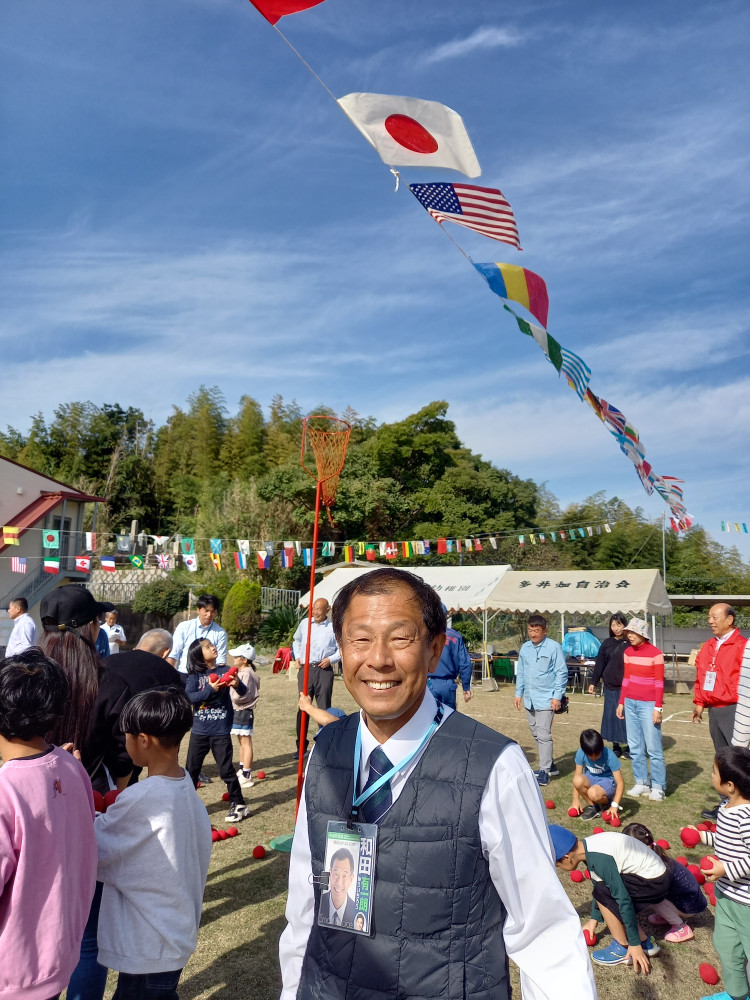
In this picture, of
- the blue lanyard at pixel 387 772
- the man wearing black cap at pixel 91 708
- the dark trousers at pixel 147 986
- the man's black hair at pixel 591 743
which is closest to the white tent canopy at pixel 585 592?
the man's black hair at pixel 591 743

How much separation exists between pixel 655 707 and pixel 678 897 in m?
2.80

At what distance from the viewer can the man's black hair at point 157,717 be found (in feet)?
8.36

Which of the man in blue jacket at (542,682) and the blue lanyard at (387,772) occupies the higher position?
the blue lanyard at (387,772)

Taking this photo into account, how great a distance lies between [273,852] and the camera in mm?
5449

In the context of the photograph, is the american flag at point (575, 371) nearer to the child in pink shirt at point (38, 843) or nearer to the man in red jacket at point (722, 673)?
the man in red jacket at point (722, 673)

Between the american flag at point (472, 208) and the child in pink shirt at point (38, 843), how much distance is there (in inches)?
155

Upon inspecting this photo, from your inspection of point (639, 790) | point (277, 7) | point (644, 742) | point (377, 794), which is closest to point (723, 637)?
point (644, 742)

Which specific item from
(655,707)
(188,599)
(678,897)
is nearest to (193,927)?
(678,897)

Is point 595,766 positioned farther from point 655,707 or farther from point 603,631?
point 603,631

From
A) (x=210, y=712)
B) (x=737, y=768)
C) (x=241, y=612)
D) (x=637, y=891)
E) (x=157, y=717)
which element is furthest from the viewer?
(x=241, y=612)

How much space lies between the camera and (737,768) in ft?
10.6

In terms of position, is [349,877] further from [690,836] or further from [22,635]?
[22,635]

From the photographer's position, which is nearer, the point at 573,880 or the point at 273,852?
the point at 573,880

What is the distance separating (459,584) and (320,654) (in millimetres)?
8822
